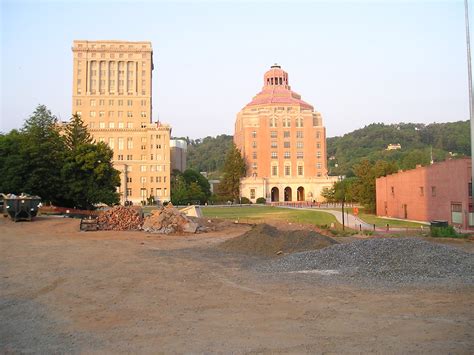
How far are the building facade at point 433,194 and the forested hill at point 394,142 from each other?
86286 mm

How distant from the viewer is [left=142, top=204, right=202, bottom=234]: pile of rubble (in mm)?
32906

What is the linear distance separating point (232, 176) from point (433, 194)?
71.6m

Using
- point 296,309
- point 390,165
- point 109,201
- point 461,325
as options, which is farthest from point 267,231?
point 390,165

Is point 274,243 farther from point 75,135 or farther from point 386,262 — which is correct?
point 75,135

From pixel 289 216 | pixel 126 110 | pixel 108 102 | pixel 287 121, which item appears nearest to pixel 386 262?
pixel 289 216

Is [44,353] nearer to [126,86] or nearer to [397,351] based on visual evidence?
[397,351]

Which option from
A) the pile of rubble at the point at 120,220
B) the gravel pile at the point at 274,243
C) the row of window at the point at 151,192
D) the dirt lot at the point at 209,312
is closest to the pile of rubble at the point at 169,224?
the pile of rubble at the point at 120,220

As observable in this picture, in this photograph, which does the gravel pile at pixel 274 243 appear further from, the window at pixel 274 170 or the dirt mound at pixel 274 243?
the window at pixel 274 170

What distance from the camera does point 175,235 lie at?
103 ft

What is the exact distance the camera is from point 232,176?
366 ft

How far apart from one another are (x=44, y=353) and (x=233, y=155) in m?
105

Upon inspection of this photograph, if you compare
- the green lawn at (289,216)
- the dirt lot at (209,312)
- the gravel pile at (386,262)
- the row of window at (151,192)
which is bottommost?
the dirt lot at (209,312)

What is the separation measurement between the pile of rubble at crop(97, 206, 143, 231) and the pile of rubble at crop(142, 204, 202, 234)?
3.88 feet

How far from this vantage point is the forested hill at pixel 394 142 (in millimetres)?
142000
